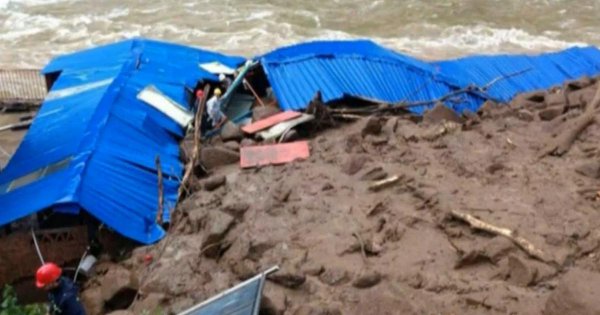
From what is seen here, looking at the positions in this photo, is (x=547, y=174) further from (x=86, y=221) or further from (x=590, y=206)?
(x=86, y=221)

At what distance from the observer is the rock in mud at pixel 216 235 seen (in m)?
9.05

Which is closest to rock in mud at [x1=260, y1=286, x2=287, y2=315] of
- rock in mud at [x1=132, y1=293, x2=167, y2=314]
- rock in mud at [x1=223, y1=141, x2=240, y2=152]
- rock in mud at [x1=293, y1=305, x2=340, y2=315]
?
rock in mud at [x1=293, y1=305, x2=340, y2=315]

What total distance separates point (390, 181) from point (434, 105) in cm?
394

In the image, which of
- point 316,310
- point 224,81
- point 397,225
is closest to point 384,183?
point 397,225

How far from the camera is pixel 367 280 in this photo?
7.89 meters

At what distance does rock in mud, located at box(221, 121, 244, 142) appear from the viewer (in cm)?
1227

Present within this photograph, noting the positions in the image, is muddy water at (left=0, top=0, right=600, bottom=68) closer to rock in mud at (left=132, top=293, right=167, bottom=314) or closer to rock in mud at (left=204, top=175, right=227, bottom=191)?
rock in mud at (left=204, top=175, right=227, bottom=191)

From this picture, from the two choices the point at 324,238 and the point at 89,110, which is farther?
the point at 89,110

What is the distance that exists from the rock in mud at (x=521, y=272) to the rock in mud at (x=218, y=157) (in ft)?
17.3

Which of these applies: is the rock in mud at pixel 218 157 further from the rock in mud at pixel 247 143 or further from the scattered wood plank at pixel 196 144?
the rock in mud at pixel 247 143

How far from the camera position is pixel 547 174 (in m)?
9.74

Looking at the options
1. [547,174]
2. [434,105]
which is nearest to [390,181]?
[547,174]

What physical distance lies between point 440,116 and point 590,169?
3282 mm

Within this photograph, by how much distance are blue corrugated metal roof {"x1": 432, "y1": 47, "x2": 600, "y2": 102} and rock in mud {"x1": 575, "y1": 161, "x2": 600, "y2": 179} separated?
508 cm
